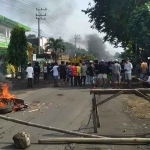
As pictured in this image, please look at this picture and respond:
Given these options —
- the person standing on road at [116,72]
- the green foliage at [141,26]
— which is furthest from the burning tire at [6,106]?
the green foliage at [141,26]

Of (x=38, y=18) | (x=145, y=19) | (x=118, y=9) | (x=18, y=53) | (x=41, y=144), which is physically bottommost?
(x=41, y=144)

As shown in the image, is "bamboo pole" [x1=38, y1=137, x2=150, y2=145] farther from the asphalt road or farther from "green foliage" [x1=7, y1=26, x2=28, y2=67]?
"green foliage" [x1=7, y1=26, x2=28, y2=67]

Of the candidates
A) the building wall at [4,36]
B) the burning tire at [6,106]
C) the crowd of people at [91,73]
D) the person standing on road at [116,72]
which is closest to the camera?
the burning tire at [6,106]

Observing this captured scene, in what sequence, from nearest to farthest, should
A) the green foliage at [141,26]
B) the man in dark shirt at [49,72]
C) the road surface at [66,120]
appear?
the road surface at [66,120]
the green foliage at [141,26]
the man in dark shirt at [49,72]

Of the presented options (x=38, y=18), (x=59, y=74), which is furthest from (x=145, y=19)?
(x=38, y=18)

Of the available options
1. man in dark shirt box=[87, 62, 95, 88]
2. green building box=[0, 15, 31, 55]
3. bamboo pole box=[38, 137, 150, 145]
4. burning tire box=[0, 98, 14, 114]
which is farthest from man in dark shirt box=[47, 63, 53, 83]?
bamboo pole box=[38, 137, 150, 145]

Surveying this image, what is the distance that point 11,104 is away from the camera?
1063 centimetres

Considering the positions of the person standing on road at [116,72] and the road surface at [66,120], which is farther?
the person standing on road at [116,72]

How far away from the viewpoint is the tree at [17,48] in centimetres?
2555

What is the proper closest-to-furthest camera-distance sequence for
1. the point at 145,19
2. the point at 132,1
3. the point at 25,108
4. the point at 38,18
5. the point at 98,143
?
the point at 98,143 → the point at 25,108 → the point at 145,19 → the point at 132,1 → the point at 38,18

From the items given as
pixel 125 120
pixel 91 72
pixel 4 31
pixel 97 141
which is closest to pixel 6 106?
pixel 125 120

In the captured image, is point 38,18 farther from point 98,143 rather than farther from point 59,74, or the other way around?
point 98,143

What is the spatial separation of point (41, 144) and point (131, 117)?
12.4 feet

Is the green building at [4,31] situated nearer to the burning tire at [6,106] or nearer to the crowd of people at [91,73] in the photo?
the crowd of people at [91,73]
